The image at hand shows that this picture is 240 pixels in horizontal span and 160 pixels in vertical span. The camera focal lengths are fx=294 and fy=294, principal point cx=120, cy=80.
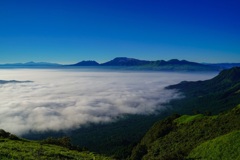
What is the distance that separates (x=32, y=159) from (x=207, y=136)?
5974cm

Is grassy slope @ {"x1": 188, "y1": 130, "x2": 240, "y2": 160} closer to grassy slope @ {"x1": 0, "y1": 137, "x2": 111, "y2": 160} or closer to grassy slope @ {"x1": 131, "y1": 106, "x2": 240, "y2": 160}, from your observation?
grassy slope @ {"x1": 0, "y1": 137, "x2": 111, "y2": 160}

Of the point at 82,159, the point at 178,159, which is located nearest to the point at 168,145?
the point at 178,159

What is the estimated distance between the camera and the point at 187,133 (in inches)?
3718

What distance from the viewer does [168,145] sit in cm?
9100

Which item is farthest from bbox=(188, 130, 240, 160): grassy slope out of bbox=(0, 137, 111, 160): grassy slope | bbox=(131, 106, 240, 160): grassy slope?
bbox=(131, 106, 240, 160): grassy slope

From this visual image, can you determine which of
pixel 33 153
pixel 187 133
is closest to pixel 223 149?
pixel 33 153

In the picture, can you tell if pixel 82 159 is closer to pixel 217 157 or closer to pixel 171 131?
pixel 217 157

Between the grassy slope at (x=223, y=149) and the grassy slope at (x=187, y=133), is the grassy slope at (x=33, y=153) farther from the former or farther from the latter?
the grassy slope at (x=187, y=133)

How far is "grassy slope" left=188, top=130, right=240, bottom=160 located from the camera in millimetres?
44094

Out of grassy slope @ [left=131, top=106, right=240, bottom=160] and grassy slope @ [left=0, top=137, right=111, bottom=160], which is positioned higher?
grassy slope @ [left=0, top=137, right=111, bottom=160]

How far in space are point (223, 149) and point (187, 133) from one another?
1914 inches

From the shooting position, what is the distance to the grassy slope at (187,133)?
81375mm

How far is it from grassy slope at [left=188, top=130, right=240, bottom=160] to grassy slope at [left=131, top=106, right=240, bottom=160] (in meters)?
24.3

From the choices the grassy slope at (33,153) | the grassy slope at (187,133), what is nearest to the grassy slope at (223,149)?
the grassy slope at (33,153)
